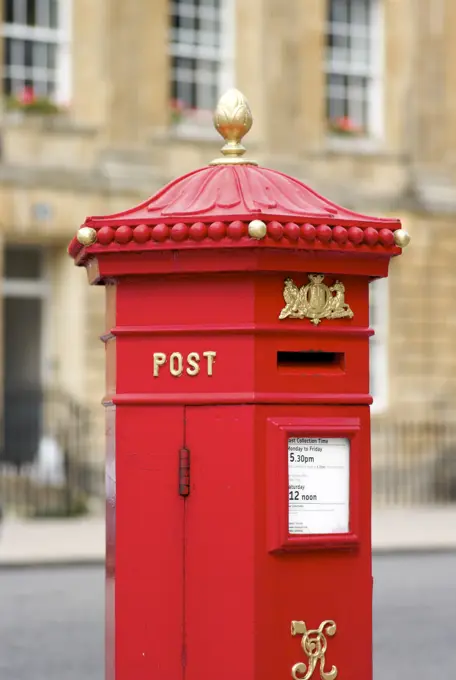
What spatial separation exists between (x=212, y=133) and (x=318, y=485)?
1683cm

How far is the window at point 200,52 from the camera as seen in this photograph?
20719mm

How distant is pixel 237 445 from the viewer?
406cm

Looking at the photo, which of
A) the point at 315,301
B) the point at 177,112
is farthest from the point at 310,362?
the point at 177,112

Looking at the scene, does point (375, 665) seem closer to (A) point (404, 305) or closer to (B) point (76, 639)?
(B) point (76, 639)

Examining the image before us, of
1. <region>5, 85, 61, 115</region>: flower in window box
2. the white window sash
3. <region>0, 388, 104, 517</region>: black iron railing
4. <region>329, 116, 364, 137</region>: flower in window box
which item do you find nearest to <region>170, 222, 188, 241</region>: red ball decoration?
<region>0, 388, 104, 517</region>: black iron railing

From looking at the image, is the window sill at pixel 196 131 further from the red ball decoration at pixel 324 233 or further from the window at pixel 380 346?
the red ball decoration at pixel 324 233

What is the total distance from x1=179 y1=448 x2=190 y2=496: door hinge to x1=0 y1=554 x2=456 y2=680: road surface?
13.5 feet

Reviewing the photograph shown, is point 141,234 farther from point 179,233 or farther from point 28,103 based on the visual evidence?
point 28,103

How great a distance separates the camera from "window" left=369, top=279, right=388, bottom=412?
854 inches

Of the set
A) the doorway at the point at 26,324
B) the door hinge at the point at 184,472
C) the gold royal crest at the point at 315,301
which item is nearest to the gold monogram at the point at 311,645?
the door hinge at the point at 184,472

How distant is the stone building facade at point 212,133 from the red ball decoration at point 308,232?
49.8 feet

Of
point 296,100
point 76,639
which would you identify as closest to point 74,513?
point 296,100

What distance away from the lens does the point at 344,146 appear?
21.8 metres

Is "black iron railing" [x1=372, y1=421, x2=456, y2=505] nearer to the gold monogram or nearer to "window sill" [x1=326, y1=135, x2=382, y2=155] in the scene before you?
"window sill" [x1=326, y1=135, x2=382, y2=155]
